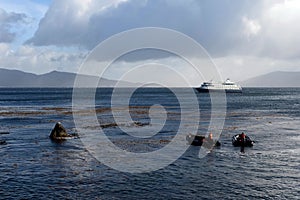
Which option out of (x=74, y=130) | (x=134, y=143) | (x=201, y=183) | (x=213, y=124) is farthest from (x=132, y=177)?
(x=213, y=124)

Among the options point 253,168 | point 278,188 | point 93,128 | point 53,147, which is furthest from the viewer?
point 93,128

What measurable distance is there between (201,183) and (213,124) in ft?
154

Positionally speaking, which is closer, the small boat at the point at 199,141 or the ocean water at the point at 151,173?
the ocean water at the point at 151,173

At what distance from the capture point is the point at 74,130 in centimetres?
6925

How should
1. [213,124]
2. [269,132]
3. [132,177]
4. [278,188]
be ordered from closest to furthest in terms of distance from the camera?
[278,188] < [132,177] < [269,132] < [213,124]

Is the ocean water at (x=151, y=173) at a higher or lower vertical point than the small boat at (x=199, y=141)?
lower

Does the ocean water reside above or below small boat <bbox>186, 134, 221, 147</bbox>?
below

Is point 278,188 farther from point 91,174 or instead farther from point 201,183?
point 91,174

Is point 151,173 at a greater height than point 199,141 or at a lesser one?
lesser

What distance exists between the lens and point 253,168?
126 feet

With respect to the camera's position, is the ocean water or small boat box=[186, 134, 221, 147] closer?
the ocean water

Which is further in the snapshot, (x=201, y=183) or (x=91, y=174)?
(x=91, y=174)

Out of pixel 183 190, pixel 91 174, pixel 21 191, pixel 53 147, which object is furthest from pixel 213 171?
pixel 53 147

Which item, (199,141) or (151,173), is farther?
(199,141)
